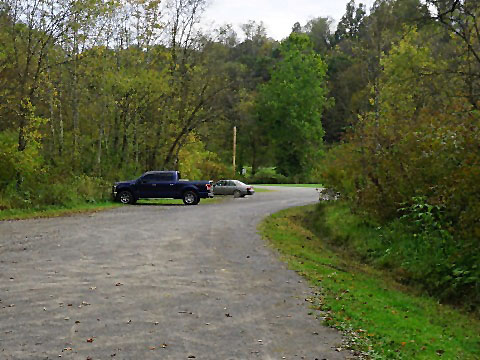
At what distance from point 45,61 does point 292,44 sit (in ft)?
190

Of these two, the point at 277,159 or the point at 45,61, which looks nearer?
the point at 45,61

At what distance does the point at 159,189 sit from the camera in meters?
31.8

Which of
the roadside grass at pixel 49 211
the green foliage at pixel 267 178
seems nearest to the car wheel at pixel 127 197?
the roadside grass at pixel 49 211

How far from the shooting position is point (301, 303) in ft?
28.4

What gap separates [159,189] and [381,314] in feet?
80.3

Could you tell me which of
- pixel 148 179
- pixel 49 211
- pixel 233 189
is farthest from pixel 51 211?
pixel 233 189

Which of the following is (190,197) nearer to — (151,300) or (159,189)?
(159,189)

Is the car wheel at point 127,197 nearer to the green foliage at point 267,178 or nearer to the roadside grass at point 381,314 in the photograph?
the roadside grass at point 381,314

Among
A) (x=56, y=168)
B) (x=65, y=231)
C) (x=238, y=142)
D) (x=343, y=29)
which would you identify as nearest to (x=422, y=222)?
(x=65, y=231)

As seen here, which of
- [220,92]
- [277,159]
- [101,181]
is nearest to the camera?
[101,181]

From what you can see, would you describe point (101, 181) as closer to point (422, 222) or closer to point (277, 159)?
A: point (422, 222)

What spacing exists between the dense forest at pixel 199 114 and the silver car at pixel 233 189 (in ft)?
6.39

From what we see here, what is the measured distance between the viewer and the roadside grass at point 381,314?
671 cm

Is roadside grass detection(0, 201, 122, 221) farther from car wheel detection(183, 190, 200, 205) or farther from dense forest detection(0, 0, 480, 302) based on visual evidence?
car wheel detection(183, 190, 200, 205)
